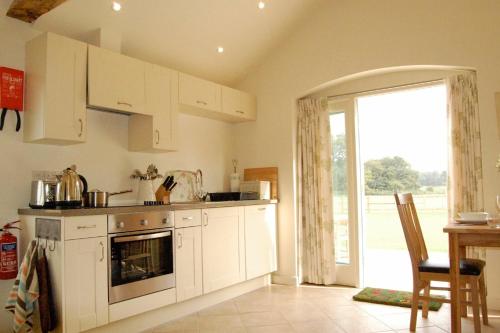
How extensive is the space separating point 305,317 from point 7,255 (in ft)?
7.76

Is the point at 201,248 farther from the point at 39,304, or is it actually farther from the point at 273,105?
the point at 273,105

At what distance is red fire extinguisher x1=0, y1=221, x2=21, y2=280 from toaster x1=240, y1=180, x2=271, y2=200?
225 cm

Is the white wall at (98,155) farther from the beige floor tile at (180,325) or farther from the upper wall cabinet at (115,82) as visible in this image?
the beige floor tile at (180,325)

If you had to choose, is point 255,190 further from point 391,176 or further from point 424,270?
point 424,270

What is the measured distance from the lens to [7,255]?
2.79m

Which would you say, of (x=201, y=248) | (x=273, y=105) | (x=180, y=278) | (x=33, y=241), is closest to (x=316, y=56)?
(x=273, y=105)

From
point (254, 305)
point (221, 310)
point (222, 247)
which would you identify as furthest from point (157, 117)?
point (254, 305)

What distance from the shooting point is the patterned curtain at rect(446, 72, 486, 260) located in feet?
11.6

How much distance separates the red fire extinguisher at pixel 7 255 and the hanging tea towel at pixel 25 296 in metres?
0.22

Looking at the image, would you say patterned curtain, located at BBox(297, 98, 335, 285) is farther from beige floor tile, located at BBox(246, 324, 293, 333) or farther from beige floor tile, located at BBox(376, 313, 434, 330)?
beige floor tile, located at BBox(246, 324, 293, 333)

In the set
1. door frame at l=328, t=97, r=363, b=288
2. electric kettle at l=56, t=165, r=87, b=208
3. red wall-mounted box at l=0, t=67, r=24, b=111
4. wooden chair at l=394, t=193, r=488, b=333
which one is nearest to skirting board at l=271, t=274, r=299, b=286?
door frame at l=328, t=97, r=363, b=288

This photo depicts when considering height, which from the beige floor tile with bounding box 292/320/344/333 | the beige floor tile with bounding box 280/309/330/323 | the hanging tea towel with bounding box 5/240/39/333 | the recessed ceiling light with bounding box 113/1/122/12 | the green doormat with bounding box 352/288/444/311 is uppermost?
the recessed ceiling light with bounding box 113/1/122/12

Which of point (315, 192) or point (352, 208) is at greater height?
point (315, 192)

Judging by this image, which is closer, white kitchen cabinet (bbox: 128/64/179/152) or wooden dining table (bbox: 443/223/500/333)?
wooden dining table (bbox: 443/223/500/333)
